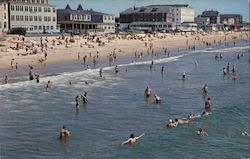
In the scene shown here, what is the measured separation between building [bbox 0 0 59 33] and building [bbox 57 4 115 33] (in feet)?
41.5

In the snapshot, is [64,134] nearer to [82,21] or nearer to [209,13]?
[82,21]

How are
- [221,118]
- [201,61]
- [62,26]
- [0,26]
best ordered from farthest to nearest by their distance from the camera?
[62,26] → [0,26] → [201,61] → [221,118]

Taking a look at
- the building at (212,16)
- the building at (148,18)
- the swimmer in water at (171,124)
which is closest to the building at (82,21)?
the building at (148,18)

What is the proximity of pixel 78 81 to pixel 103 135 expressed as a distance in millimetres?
17392

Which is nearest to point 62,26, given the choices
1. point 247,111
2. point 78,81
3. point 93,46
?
point 93,46

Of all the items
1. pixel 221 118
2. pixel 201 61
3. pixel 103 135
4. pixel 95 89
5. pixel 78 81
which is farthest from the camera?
pixel 201 61

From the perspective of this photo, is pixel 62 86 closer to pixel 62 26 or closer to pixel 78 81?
pixel 78 81

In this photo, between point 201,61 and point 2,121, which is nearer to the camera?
point 2,121

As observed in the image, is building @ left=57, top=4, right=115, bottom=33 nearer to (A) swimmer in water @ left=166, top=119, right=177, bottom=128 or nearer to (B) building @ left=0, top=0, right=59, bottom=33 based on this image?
(B) building @ left=0, top=0, right=59, bottom=33

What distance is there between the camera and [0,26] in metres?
65.3

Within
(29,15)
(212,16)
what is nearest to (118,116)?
(29,15)

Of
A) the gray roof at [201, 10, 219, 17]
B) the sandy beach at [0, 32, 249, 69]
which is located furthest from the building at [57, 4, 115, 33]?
the gray roof at [201, 10, 219, 17]

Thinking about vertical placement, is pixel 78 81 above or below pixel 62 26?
below

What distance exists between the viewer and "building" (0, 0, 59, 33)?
2726 inches
